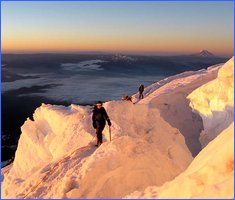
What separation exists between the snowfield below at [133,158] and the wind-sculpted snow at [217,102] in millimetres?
34

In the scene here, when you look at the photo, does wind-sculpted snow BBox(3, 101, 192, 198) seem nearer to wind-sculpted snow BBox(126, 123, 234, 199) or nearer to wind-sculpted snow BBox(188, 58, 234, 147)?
wind-sculpted snow BBox(188, 58, 234, 147)

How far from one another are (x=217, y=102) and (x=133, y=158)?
411cm

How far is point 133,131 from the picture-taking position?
11.6 metres

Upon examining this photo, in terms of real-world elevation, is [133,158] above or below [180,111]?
above

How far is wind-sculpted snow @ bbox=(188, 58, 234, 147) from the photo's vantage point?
1082cm

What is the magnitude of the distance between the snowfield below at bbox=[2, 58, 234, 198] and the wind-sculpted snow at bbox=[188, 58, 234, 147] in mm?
34

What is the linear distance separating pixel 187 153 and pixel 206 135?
156cm

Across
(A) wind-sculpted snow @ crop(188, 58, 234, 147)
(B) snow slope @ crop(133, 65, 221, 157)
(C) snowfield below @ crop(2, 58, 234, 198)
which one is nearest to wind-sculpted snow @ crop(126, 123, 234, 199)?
(C) snowfield below @ crop(2, 58, 234, 198)

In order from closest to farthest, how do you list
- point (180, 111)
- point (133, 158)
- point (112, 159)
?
point (112, 159) < point (133, 158) < point (180, 111)

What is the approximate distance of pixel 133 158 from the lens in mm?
Answer: 9266

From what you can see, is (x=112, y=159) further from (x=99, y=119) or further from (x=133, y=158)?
(x=99, y=119)

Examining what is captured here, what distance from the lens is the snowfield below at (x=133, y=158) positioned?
5547mm

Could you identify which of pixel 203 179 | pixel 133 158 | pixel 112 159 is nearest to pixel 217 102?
pixel 133 158

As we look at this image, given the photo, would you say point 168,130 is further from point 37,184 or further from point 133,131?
point 37,184
